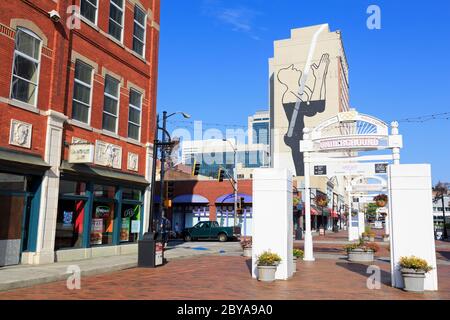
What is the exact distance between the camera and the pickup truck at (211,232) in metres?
37.5

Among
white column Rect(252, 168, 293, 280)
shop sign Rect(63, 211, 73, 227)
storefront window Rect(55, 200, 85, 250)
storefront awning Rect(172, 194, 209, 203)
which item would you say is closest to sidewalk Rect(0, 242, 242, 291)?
storefront window Rect(55, 200, 85, 250)

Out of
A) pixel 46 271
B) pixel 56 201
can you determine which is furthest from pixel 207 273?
pixel 56 201

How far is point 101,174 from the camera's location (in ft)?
61.0

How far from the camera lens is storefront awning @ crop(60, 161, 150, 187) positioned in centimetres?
1692

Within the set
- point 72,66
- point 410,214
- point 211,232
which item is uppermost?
point 72,66

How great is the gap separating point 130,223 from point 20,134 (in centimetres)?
810

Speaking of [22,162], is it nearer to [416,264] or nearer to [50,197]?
[50,197]

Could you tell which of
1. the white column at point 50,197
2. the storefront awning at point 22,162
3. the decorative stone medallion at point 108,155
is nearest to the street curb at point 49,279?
the white column at point 50,197

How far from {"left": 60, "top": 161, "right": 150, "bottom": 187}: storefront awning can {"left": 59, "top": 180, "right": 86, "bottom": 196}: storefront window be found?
0.39 metres

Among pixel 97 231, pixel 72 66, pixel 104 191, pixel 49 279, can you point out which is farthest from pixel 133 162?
pixel 49 279

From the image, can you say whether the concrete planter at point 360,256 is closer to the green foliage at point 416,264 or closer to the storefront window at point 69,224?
the green foliage at point 416,264

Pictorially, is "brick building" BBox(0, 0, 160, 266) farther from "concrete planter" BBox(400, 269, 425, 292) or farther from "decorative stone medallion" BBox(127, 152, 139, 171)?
"concrete planter" BBox(400, 269, 425, 292)

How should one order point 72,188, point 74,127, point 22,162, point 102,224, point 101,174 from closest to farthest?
point 22,162 < point 72,188 < point 74,127 < point 101,174 < point 102,224

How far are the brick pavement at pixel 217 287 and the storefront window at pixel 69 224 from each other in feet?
11.0
